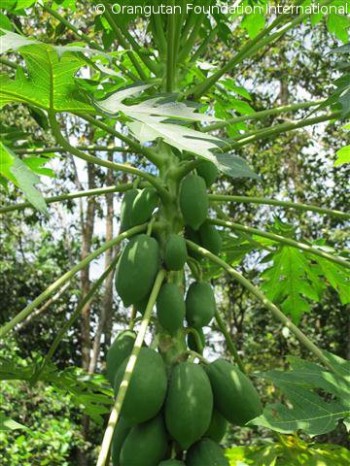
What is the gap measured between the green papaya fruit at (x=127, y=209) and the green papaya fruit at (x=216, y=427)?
59cm

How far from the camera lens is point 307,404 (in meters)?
1.48

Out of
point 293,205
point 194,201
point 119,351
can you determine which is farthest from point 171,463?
point 293,205

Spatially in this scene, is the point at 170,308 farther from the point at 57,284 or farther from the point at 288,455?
the point at 288,455

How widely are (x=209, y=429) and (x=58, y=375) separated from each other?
2.72ft

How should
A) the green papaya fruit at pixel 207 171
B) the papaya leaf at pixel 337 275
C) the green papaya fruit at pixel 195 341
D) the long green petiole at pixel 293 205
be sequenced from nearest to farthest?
1. the green papaya fruit at pixel 195 341
2. the long green petiole at pixel 293 205
3. the green papaya fruit at pixel 207 171
4. the papaya leaf at pixel 337 275

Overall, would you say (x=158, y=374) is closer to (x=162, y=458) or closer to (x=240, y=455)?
(x=162, y=458)

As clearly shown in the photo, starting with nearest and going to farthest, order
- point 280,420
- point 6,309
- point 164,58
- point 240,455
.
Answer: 1. point 280,420
2. point 240,455
3. point 164,58
4. point 6,309

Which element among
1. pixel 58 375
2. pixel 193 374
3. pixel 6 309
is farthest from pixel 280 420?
pixel 6 309

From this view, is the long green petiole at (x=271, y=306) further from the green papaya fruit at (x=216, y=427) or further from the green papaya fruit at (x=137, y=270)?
the green papaya fruit at (x=216, y=427)

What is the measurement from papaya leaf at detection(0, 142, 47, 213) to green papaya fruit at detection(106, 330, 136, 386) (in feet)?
2.30

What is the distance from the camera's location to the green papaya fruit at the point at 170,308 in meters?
1.65

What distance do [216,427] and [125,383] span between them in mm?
364

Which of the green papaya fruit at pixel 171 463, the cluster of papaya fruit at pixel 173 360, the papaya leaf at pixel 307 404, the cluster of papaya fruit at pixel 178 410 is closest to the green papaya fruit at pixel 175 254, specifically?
the cluster of papaya fruit at pixel 173 360

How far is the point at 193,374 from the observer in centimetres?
151
